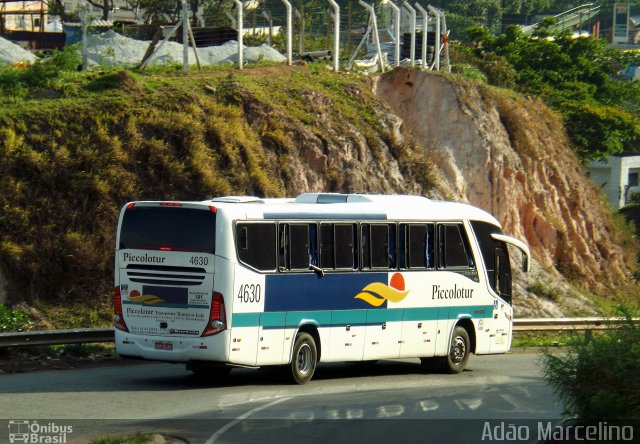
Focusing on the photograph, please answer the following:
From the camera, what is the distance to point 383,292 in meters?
18.9

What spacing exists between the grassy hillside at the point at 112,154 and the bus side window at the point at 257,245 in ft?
27.0

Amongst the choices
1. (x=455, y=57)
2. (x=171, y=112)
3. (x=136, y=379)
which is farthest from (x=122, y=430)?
(x=455, y=57)

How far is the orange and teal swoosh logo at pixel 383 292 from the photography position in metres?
18.6

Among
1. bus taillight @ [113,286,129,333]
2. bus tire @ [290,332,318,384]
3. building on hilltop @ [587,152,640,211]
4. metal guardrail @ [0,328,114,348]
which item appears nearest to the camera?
bus taillight @ [113,286,129,333]

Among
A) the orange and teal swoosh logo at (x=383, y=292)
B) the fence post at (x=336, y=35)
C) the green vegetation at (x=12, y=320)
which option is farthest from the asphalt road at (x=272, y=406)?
the fence post at (x=336, y=35)

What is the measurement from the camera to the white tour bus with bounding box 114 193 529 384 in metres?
16.2

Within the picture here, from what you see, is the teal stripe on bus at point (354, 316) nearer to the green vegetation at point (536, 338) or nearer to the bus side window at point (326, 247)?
the bus side window at point (326, 247)

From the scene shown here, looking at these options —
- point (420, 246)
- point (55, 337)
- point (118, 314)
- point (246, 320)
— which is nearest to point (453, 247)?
point (420, 246)

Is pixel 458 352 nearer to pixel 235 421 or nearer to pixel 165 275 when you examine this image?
pixel 165 275

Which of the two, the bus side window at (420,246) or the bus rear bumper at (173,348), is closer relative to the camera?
the bus rear bumper at (173,348)

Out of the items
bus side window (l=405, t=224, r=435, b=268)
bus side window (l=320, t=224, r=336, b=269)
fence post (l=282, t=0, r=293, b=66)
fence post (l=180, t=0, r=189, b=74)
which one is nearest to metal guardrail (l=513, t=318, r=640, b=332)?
bus side window (l=405, t=224, r=435, b=268)

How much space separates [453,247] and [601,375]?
30.8 feet

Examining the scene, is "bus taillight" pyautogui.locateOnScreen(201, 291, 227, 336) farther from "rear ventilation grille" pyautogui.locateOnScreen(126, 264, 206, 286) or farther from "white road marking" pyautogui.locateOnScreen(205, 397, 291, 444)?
"white road marking" pyautogui.locateOnScreen(205, 397, 291, 444)

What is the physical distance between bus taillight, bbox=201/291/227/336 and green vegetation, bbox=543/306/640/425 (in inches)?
208
